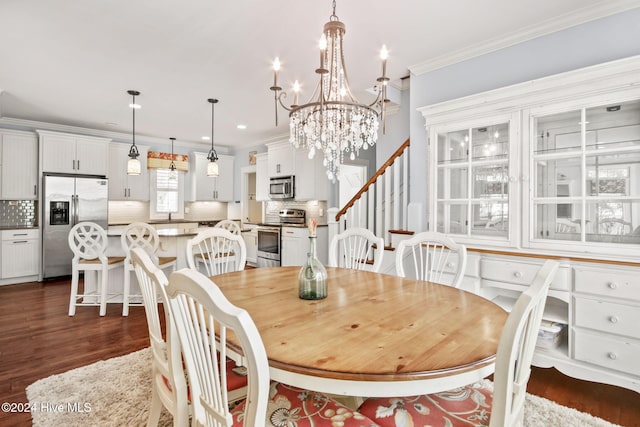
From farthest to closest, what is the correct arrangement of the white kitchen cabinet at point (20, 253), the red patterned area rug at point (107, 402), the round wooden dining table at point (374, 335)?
the white kitchen cabinet at point (20, 253) → the red patterned area rug at point (107, 402) → the round wooden dining table at point (374, 335)

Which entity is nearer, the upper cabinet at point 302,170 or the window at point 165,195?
the upper cabinet at point 302,170

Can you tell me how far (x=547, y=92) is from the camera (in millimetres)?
2359

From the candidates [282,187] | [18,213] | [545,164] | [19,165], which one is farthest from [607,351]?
[18,213]

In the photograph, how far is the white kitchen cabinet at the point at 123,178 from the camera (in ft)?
19.7

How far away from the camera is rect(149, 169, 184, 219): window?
6.62m

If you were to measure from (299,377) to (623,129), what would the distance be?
2.59 m

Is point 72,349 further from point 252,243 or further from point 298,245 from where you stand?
point 252,243

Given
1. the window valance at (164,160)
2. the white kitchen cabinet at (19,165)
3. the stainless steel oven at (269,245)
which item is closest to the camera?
the white kitchen cabinet at (19,165)

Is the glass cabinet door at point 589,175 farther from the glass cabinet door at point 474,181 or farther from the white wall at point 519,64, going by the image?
the white wall at point 519,64

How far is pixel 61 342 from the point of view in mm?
2834

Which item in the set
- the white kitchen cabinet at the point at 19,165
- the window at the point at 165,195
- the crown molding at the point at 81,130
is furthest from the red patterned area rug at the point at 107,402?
the crown molding at the point at 81,130

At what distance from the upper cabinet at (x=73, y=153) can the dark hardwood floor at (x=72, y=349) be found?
2.12 m

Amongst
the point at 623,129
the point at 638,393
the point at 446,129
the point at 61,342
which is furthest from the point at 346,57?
the point at 61,342

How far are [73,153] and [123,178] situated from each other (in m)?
0.89
